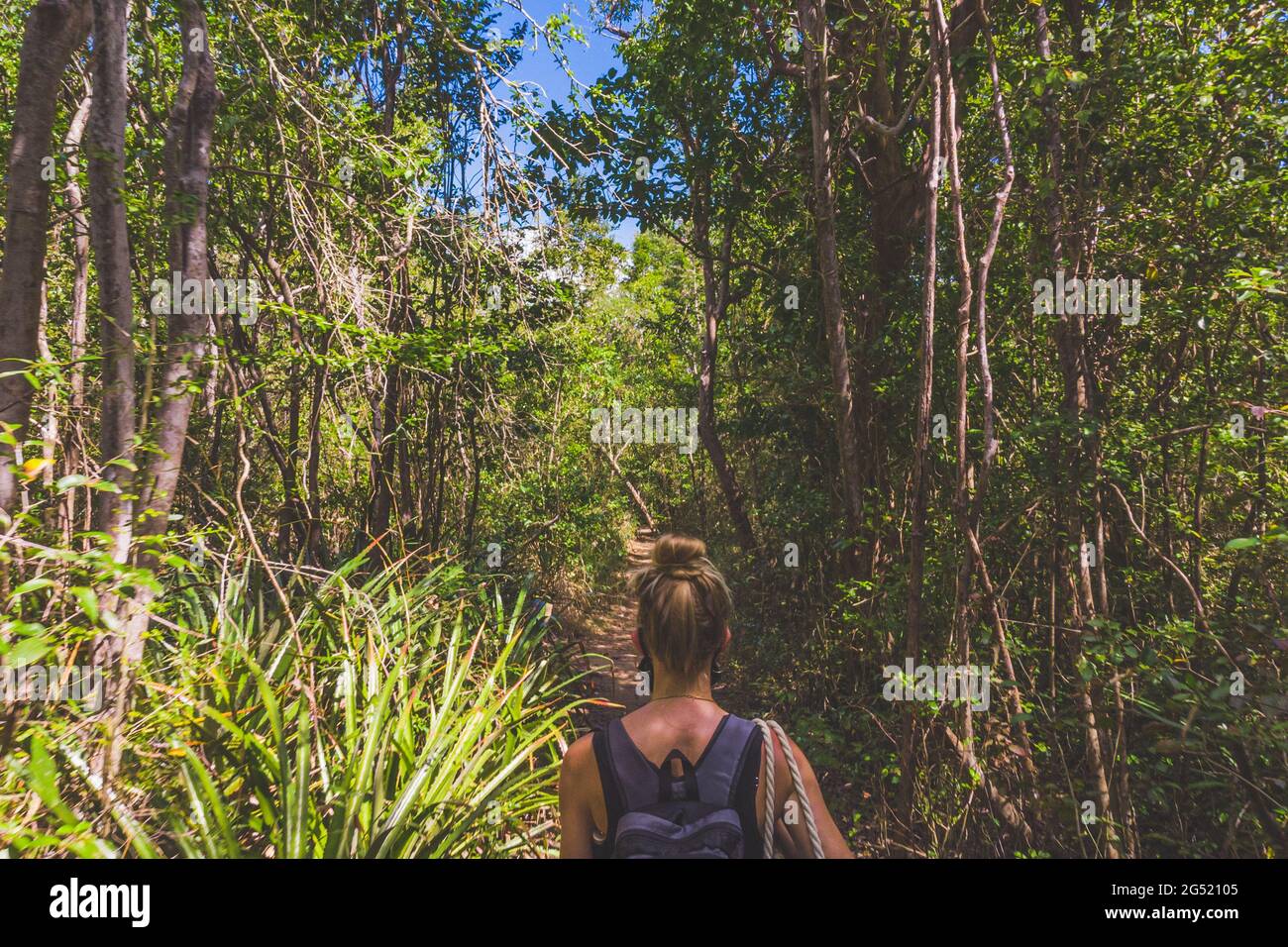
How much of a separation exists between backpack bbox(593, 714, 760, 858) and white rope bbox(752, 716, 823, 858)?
30 millimetres

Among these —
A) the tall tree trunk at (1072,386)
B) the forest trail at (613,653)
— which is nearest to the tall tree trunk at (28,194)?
the forest trail at (613,653)

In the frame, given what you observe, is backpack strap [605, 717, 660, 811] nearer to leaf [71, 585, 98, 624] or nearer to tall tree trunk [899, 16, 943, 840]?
leaf [71, 585, 98, 624]

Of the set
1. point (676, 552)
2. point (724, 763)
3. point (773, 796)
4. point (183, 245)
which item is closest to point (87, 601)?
point (676, 552)

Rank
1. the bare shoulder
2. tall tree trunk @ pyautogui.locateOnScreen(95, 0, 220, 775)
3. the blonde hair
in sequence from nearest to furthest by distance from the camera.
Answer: the bare shoulder
the blonde hair
tall tree trunk @ pyautogui.locateOnScreen(95, 0, 220, 775)

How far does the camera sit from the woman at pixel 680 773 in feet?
4.56

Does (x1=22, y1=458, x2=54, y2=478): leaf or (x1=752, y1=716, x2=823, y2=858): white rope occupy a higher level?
(x1=22, y1=458, x2=54, y2=478): leaf

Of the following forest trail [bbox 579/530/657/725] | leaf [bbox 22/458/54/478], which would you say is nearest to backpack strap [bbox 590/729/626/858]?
leaf [bbox 22/458/54/478]

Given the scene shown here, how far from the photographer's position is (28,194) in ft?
7.94

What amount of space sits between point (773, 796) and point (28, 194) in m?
3.44

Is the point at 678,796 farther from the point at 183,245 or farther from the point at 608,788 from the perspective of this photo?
the point at 183,245

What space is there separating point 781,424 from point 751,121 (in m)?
2.98

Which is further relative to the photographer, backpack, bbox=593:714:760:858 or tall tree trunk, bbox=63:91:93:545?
tall tree trunk, bbox=63:91:93:545

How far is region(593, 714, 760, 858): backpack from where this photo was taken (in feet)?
4.50

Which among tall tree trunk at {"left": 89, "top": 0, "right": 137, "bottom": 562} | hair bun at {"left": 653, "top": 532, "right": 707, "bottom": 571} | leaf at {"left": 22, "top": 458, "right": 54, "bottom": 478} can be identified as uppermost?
tall tree trunk at {"left": 89, "top": 0, "right": 137, "bottom": 562}
